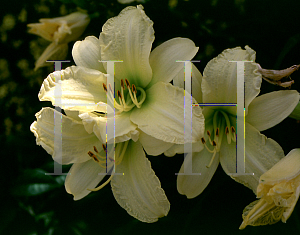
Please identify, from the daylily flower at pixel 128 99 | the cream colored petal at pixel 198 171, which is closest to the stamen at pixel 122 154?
the daylily flower at pixel 128 99

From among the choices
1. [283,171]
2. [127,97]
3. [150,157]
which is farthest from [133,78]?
[283,171]

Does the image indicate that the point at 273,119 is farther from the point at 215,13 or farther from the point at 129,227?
the point at 129,227

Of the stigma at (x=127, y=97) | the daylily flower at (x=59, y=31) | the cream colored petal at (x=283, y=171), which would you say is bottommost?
the cream colored petal at (x=283, y=171)

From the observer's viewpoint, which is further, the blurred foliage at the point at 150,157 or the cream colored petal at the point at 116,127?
the blurred foliage at the point at 150,157

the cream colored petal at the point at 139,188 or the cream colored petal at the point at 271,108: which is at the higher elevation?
the cream colored petal at the point at 271,108

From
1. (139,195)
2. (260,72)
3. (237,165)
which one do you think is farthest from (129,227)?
(260,72)

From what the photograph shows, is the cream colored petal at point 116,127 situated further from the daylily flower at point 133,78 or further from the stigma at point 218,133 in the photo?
the stigma at point 218,133
